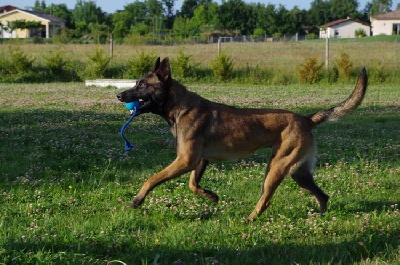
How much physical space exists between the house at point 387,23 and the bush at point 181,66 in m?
92.5

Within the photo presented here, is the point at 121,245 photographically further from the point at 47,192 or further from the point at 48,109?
the point at 48,109

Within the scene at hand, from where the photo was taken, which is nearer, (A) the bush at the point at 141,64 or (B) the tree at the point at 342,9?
(A) the bush at the point at 141,64

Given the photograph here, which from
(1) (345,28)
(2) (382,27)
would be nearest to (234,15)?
(1) (345,28)

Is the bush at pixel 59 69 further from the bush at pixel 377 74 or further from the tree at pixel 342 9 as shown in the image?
the tree at pixel 342 9

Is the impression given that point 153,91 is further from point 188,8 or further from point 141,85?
point 188,8

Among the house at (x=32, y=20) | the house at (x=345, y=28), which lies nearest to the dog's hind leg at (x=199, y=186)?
the house at (x=32, y=20)

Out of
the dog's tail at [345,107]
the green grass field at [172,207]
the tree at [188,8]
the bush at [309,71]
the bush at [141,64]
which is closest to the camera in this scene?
the green grass field at [172,207]

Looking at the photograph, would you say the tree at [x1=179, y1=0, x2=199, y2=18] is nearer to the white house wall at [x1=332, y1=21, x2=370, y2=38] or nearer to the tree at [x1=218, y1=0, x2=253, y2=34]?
the tree at [x1=218, y1=0, x2=253, y2=34]

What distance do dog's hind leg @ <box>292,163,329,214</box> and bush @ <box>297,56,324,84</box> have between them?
24.2 meters

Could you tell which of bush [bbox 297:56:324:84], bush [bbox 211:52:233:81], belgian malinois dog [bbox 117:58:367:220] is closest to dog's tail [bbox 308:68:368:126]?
belgian malinois dog [bbox 117:58:367:220]

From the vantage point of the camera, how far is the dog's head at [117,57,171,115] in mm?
6453

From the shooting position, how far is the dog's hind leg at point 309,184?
652cm

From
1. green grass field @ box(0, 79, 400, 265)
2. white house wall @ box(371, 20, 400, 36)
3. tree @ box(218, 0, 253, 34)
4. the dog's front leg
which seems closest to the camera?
green grass field @ box(0, 79, 400, 265)

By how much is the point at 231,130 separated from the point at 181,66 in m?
25.3
